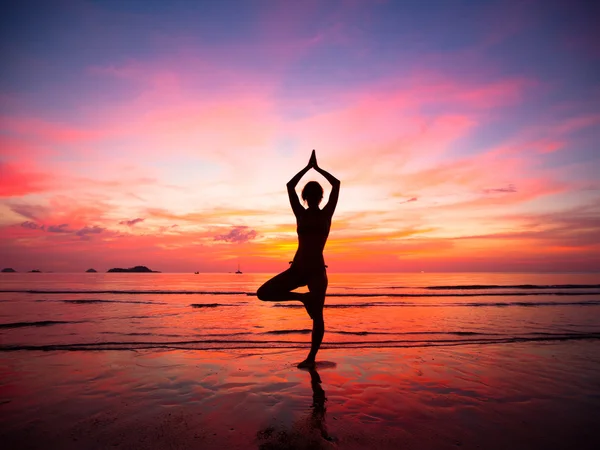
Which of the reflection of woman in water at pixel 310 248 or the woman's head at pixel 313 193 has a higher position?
the woman's head at pixel 313 193

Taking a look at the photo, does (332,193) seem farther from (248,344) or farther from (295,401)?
(248,344)

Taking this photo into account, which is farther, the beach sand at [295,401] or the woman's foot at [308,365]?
the woman's foot at [308,365]

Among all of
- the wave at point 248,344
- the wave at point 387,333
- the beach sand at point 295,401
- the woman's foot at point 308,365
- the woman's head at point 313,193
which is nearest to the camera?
the beach sand at point 295,401

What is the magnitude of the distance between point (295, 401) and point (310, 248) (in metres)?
2.23

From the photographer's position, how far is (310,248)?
17.8 feet

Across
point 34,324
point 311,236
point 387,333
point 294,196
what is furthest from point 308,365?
point 34,324

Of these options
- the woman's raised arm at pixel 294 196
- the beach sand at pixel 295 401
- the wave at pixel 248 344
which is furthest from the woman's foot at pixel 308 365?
the woman's raised arm at pixel 294 196

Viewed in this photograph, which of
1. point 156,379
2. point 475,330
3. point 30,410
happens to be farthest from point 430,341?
point 30,410

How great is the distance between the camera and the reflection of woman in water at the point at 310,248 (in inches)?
213

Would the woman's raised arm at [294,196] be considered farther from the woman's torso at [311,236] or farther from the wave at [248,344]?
the wave at [248,344]

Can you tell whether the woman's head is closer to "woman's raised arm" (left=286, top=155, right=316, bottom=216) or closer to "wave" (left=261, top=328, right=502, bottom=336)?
"woman's raised arm" (left=286, top=155, right=316, bottom=216)

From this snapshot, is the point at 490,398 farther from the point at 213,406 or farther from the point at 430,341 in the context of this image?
the point at 430,341

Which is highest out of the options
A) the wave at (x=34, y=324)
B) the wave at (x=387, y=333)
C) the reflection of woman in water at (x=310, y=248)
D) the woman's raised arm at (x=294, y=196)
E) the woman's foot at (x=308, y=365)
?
the woman's raised arm at (x=294, y=196)

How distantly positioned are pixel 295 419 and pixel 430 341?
6.21 m
